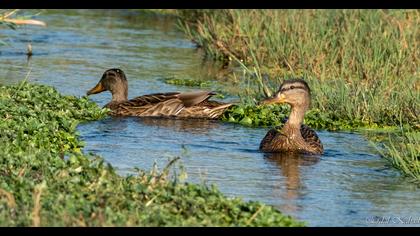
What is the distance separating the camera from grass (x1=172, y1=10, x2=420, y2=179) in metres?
15.6

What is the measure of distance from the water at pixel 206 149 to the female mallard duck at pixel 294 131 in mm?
181

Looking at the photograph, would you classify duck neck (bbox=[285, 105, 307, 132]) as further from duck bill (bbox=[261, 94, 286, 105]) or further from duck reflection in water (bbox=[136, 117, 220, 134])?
duck reflection in water (bbox=[136, 117, 220, 134])

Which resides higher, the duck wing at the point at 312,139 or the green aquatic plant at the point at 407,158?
the green aquatic plant at the point at 407,158

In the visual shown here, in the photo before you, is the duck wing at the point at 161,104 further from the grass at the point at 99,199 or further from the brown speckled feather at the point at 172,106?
the grass at the point at 99,199

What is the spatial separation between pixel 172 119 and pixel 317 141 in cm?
319

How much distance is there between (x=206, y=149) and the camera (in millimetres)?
13984

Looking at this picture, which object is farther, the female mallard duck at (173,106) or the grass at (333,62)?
the female mallard duck at (173,106)

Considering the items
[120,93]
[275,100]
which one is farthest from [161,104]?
[275,100]

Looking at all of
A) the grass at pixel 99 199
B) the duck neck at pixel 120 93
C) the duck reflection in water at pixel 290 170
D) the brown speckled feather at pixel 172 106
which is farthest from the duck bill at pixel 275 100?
the grass at pixel 99 199

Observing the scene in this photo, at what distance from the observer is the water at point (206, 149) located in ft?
36.6

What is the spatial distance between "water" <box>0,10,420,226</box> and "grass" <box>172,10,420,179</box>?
0.43m

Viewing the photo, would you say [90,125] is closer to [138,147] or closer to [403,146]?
[138,147]

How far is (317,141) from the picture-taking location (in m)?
14.0

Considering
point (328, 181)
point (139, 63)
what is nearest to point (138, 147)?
point (328, 181)
